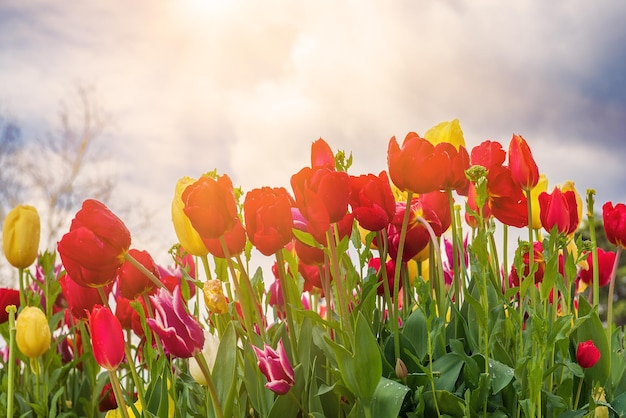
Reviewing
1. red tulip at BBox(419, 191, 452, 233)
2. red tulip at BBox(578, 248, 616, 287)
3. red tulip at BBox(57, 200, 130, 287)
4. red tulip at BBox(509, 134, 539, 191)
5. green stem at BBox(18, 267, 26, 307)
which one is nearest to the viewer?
red tulip at BBox(57, 200, 130, 287)

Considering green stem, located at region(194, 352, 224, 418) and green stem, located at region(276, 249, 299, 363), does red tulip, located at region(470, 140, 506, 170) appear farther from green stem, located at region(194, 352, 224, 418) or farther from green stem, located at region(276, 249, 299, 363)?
green stem, located at region(194, 352, 224, 418)

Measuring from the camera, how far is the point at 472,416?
3.05ft

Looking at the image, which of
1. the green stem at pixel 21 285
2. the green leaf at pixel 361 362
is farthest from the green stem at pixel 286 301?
the green stem at pixel 21 285

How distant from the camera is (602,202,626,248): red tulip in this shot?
3.88ft

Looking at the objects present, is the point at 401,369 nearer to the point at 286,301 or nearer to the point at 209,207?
the point at 286,301

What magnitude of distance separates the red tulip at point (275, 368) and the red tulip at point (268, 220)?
4.8 inches

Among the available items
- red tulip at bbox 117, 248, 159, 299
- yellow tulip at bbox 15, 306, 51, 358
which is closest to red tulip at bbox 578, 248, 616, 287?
red tulip at bbox 117, 248, 159, 299

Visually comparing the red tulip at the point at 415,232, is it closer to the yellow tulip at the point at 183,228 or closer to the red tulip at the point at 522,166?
the red tulip at the point at 522,166

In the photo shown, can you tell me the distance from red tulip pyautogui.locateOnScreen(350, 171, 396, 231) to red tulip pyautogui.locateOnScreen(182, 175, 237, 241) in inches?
7.8

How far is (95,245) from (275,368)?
1.00 ft

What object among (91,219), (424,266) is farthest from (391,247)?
(424,266)

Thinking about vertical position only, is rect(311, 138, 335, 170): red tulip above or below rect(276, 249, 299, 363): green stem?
above

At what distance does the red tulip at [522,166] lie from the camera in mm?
1056

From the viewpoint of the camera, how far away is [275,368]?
2.77 ft
